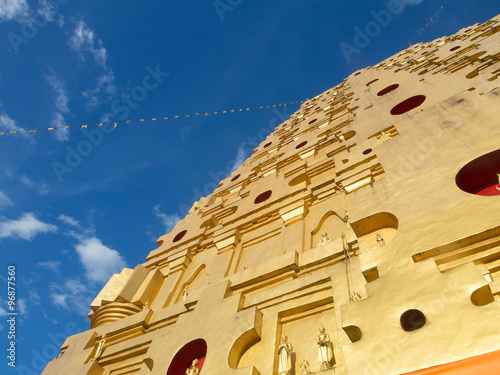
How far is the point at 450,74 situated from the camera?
1037 cm

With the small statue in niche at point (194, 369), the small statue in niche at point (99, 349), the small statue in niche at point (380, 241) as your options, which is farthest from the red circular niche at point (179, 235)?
the small statue in niche at point (380, 241)

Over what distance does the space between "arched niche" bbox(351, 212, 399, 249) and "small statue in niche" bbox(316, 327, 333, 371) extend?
60.6 inches

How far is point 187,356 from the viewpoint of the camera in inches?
253

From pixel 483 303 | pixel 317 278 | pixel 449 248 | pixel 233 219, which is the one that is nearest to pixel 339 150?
pixel 233 219

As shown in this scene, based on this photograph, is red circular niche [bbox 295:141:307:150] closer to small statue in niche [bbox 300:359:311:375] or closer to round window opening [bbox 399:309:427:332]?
small statue in niche [bbox 300:359:311:375]

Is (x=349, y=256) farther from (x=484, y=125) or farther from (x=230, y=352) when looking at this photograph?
(x=484, y=125)

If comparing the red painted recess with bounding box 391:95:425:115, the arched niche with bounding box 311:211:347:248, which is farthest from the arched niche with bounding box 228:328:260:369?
the red painted recess with bounding box 391:95:425:115

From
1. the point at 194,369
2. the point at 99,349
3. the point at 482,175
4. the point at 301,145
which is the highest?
the point at 301,145

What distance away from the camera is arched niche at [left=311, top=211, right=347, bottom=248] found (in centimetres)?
730

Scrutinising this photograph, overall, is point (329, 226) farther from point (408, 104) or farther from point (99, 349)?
point (99, 349)

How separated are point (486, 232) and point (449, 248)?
406mm

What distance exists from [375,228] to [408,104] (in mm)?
6019

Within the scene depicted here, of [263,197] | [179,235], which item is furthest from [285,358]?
[179,235]

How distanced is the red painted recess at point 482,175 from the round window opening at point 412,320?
245 cm
